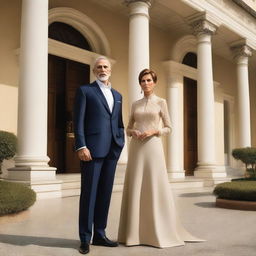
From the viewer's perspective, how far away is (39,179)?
911 cm

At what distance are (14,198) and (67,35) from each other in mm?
9279

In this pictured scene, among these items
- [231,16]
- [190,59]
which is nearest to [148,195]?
[231,16]

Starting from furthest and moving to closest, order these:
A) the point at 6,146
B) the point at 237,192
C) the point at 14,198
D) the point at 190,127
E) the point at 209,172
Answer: the point at 190,127 → the point at 209,172 → the point at 237,192 → the point at 6,146 → the point at 14,198

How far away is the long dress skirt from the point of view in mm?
4621

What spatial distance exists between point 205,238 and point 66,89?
10636 mm

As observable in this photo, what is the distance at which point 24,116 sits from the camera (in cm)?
938

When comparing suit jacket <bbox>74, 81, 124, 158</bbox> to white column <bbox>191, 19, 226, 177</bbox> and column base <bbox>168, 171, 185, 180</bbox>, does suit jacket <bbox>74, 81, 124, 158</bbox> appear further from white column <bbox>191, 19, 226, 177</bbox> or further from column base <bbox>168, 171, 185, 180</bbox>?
column base <bbox>168, 171, 185, 180</bbox>

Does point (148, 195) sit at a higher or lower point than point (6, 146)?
lower

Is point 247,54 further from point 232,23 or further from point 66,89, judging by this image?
point 66,89

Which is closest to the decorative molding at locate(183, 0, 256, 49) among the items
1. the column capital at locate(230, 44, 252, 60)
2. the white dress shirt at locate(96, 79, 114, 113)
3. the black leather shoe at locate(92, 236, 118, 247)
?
the column capital at locate(230, 44, 252, 60)

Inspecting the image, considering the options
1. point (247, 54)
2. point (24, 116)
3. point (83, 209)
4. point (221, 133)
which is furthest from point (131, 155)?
point (221, 133)

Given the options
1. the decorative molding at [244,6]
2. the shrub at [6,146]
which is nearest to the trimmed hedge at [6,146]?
the shrub at [6,146]

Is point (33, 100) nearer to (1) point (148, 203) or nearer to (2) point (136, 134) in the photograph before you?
(2) point (136, 134)

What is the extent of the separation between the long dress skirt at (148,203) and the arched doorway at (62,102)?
386 inches
